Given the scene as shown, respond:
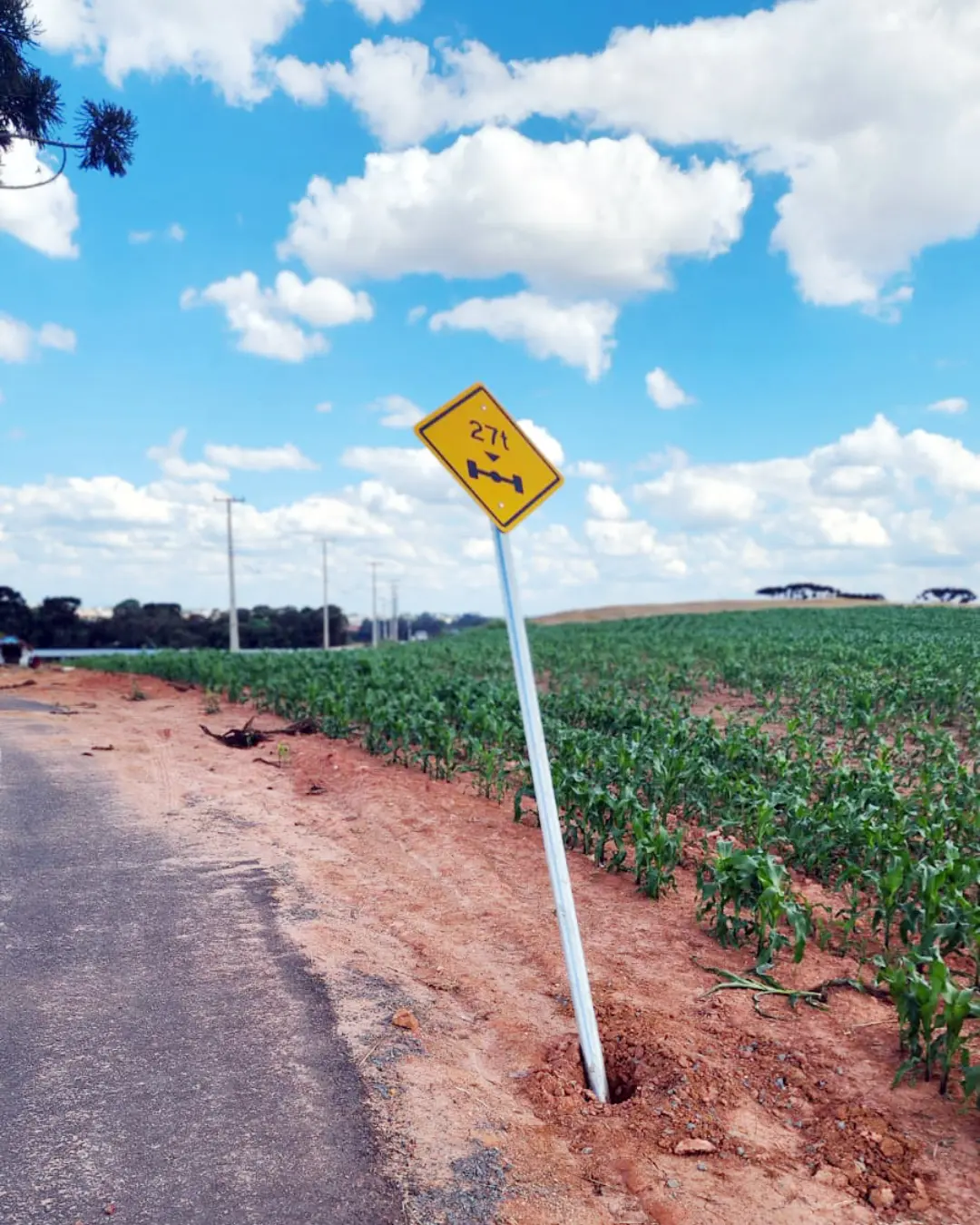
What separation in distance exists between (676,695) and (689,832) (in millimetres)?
10088

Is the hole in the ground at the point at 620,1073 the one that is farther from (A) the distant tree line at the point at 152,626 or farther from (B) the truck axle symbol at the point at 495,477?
(A) the distant tree line at the point at 152,626

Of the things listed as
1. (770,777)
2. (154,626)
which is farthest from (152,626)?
(770,777)

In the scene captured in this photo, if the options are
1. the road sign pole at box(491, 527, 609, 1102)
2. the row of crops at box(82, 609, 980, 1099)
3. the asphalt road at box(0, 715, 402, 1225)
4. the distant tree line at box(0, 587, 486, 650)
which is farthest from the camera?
the distant tree line at box(0, 587, 486, 650)

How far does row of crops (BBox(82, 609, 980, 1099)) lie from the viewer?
225 inches

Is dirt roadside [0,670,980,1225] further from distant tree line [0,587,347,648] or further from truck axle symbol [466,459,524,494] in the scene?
distant tree line [0,587,347,648]

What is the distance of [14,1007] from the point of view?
500cm

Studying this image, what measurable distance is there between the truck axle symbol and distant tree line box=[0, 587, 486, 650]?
56260mm

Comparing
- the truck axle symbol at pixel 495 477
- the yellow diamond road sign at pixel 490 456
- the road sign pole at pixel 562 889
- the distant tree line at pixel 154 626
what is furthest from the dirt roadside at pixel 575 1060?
the distant tree line at pixel 154 626

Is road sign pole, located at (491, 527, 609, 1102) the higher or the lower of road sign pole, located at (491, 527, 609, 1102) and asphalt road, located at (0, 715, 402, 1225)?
the higher

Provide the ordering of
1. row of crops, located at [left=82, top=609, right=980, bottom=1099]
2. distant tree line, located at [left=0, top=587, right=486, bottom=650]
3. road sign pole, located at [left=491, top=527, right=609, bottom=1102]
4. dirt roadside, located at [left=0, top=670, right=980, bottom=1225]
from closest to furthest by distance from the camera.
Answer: dirt roadside, located at [left=0, top=670, right=980, bottom=1225] → road sign pole, located at [left=491, top=527, right=609, bottom=1102] → row of crops, located at [left=82, top=609, right=980, bottom=1099] → distant tree line, located at [left=0, top=587, right=486, bottom=650]

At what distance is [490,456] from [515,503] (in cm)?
27

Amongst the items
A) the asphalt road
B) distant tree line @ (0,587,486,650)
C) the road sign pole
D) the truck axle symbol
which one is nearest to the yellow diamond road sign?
the truck axle symbol

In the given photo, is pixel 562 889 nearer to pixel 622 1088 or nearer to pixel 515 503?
pixel 622 1088

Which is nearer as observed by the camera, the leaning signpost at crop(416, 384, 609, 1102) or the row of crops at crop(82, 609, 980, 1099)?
the leaning signpost at crop(416, 384, 609, 1102)
